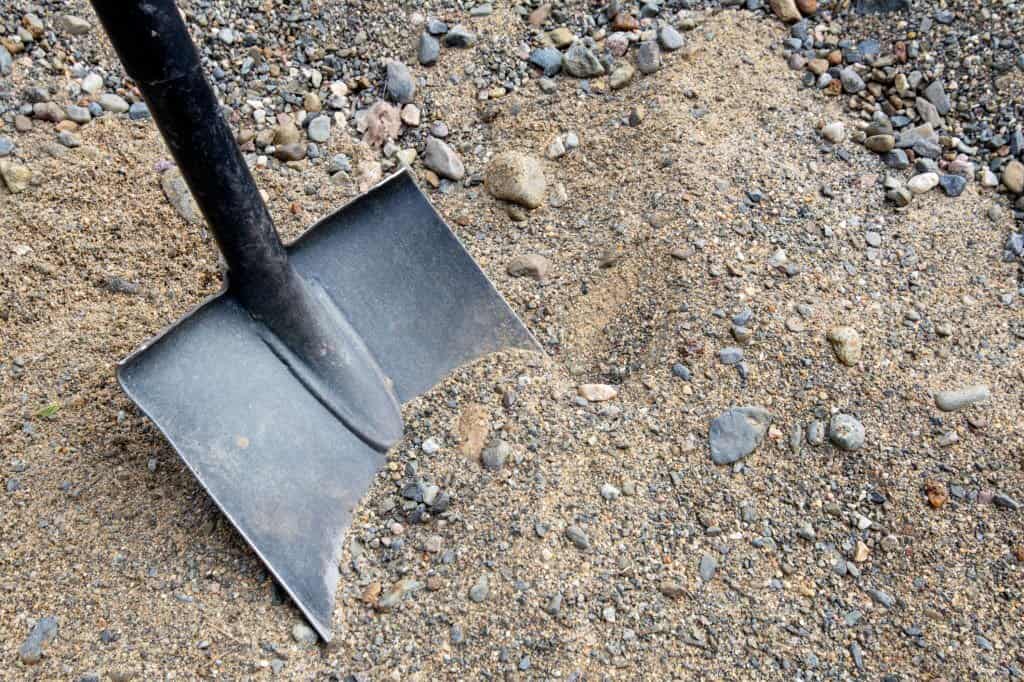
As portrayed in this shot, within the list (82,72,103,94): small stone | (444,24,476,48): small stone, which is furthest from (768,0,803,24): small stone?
(82,72,103,94): small stone

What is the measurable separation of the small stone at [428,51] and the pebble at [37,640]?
5.91 ft

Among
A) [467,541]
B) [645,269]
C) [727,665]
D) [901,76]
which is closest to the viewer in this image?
[727,665]

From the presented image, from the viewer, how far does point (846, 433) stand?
185cm

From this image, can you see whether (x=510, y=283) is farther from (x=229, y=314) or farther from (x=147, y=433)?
(x=147, y=433)

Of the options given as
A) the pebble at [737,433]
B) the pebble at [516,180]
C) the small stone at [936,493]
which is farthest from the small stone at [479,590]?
the pebble at [516,180]

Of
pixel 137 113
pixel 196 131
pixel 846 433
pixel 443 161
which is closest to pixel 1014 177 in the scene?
pixel 846 433

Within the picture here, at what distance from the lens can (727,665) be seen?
1618 mm

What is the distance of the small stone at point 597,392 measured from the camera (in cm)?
195

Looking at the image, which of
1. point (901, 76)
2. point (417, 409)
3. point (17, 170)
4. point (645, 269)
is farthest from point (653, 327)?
point (17, 170)

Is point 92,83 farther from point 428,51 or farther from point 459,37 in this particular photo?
point 459,37

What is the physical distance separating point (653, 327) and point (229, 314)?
3.21 ft

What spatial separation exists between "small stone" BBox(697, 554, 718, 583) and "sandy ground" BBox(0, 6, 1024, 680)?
12 mm

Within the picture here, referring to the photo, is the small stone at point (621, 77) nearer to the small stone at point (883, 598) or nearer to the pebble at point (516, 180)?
the pebble at point (516, 180)

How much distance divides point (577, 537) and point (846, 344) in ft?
2.58
